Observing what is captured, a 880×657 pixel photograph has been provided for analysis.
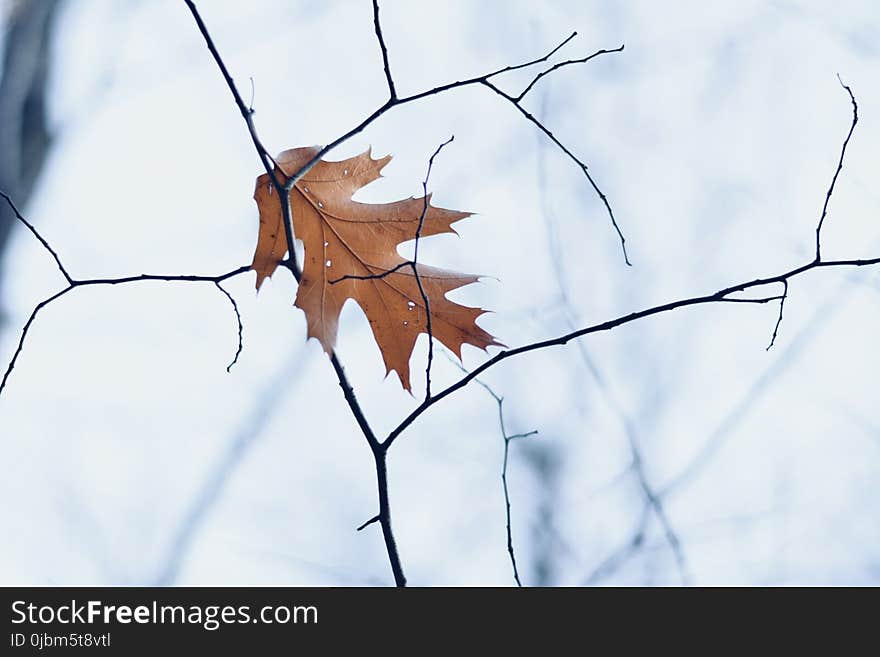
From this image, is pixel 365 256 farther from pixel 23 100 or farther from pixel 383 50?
pixel 23 100

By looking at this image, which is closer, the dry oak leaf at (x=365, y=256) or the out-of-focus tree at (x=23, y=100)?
the dry oak leaf at (x=365, y=256)

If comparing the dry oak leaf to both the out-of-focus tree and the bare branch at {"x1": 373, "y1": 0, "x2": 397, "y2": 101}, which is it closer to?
the bare branch at {"x1": 373, "y1": 0, "x2": 397, "y2": 101}

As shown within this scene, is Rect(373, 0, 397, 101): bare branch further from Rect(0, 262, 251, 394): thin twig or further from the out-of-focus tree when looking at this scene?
the out-of-focus tree

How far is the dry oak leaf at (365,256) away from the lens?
90cm

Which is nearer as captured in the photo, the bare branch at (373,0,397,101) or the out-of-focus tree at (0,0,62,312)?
the bare branch at (373,0,397,101)

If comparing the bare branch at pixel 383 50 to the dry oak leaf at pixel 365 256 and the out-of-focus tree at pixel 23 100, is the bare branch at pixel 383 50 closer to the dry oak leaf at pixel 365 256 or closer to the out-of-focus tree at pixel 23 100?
the dry oak leaf at pixel 365 256

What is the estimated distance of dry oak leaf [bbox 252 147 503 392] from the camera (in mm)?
899

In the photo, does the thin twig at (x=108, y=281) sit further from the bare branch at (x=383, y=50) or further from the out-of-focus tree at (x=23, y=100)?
the out-of-focus tree at (x=23, y=100)

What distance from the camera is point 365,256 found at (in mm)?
998

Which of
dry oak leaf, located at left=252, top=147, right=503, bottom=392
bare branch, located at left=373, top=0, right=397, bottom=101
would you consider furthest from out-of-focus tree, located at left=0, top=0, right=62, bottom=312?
bare branch, located at left=373, top=0, right=397, bottom=101

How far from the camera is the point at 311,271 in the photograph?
97cm

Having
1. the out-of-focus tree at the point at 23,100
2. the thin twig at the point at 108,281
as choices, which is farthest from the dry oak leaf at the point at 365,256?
→ the out-of-focus tree at the point at 23,100

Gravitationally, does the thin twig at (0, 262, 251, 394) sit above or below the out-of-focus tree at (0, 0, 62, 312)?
below

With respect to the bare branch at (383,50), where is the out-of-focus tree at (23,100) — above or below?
above
